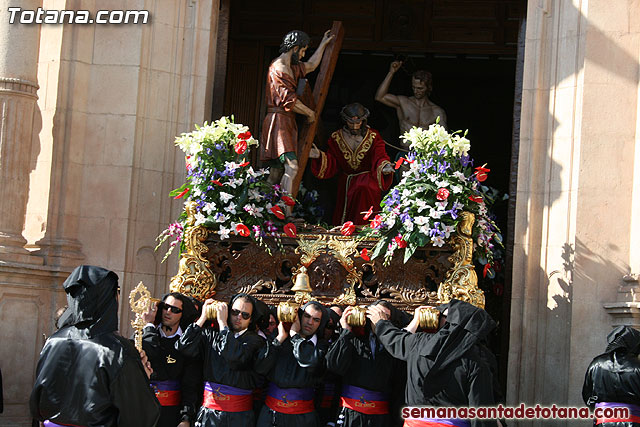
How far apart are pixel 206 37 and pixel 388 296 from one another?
3814 millimetres

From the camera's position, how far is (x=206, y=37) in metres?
12.5

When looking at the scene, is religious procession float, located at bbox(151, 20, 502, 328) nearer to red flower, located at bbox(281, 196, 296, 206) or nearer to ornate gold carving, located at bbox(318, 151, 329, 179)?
red flower, located at bbox(281, 196, 296, 206)

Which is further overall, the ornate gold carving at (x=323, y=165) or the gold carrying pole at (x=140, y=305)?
the ornate gold carving at (x=323, y=165)

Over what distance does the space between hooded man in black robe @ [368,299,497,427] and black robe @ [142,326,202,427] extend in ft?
6.78

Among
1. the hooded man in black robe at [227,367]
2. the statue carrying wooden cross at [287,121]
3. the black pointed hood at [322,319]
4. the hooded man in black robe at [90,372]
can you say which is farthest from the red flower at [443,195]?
the hooded man in black robe at [90,372]

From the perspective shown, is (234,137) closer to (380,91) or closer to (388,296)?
(388,296)

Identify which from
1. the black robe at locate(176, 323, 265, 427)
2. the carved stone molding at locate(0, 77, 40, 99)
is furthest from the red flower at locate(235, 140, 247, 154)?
the carved stone molding at locate(0, 77, 40, 99)

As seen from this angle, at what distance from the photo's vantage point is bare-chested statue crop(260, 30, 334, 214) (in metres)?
11.7

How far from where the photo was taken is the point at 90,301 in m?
7.11

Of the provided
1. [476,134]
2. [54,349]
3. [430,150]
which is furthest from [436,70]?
[54,349]

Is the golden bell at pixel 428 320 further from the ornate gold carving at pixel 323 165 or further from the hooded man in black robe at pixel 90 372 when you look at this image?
the ornate gold carving at pixel 323 165

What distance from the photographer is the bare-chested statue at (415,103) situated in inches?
535

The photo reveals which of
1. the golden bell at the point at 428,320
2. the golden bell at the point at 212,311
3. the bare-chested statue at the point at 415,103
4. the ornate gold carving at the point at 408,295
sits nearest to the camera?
the golden bell at the point at 428,320

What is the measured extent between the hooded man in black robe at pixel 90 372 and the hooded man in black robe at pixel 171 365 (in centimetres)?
242
